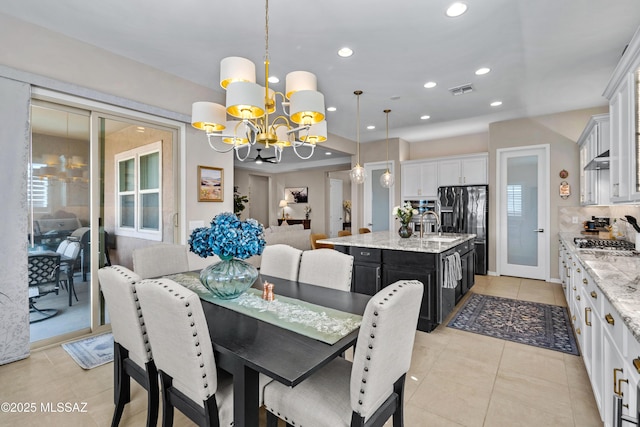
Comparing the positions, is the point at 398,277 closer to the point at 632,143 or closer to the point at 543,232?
the point at 632,143

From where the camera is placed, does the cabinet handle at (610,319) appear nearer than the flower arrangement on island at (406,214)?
Yes

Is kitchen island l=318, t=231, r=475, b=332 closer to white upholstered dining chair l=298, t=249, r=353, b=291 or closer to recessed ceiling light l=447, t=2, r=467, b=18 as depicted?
white upholstered dining chair l=298, t=249, r=353, b=291

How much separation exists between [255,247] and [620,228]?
184 inches

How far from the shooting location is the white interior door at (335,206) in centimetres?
982

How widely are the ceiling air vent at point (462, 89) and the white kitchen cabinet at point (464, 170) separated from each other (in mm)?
2079

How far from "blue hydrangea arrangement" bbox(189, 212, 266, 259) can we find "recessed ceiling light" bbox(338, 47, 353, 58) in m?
2.17

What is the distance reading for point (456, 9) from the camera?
239 centimetres

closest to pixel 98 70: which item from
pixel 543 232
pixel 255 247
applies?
pixel 255 247

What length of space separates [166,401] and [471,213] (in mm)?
5598

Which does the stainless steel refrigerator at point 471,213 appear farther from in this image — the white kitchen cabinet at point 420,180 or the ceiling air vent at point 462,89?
the ceiling air vent at point 462,89

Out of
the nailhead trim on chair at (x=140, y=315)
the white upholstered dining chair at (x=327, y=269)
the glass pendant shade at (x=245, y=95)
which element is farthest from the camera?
the white upholstered dining chair at (x=327, y=269)

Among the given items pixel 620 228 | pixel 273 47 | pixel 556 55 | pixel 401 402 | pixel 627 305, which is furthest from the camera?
pixel 620 228

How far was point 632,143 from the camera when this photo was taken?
77.5 inches

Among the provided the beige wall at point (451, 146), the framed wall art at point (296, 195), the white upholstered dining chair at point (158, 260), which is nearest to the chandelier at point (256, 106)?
the white upholstered dining chair at point (158, 260)
